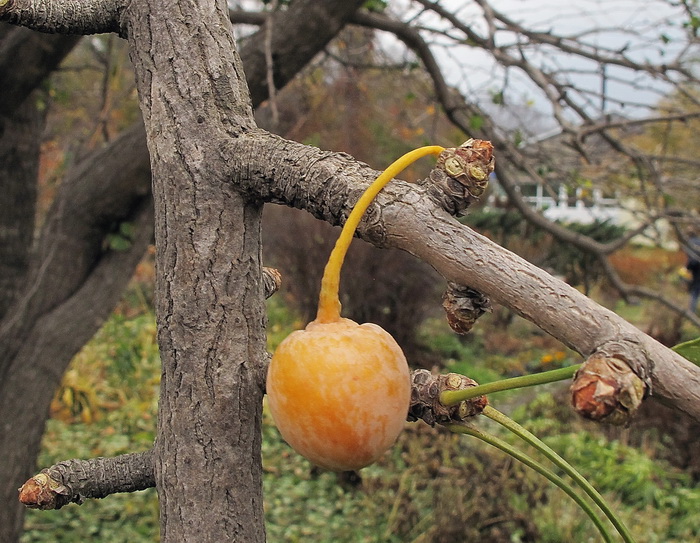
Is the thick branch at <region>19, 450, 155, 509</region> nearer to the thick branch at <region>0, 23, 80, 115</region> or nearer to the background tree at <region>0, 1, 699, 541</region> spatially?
the background tree at <region>0, 1, 699, 541</region>

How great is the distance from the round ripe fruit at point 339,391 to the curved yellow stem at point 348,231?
0.02m

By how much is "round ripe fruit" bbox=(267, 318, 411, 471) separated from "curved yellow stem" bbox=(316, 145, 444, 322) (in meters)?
0.02

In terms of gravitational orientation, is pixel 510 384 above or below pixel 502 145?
below

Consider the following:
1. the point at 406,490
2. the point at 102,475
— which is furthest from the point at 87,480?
the point at 406,490

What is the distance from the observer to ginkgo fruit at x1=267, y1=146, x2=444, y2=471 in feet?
1.82

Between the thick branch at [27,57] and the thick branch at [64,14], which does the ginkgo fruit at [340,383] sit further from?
the thick branch at [27,57]

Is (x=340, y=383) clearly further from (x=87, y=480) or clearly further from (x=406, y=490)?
(x=406, y=490)

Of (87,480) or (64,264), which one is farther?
(64,264)

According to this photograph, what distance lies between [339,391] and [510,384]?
140 millimetres

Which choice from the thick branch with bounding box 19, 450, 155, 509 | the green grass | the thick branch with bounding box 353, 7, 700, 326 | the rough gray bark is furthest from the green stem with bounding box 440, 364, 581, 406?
the green grass

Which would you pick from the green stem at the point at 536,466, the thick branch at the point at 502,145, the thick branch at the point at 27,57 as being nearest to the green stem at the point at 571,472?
the green stem at the point at 536,466

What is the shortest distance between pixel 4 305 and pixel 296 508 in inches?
83.1

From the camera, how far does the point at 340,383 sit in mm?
553

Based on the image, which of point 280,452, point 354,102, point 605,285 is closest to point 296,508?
point 280,452
